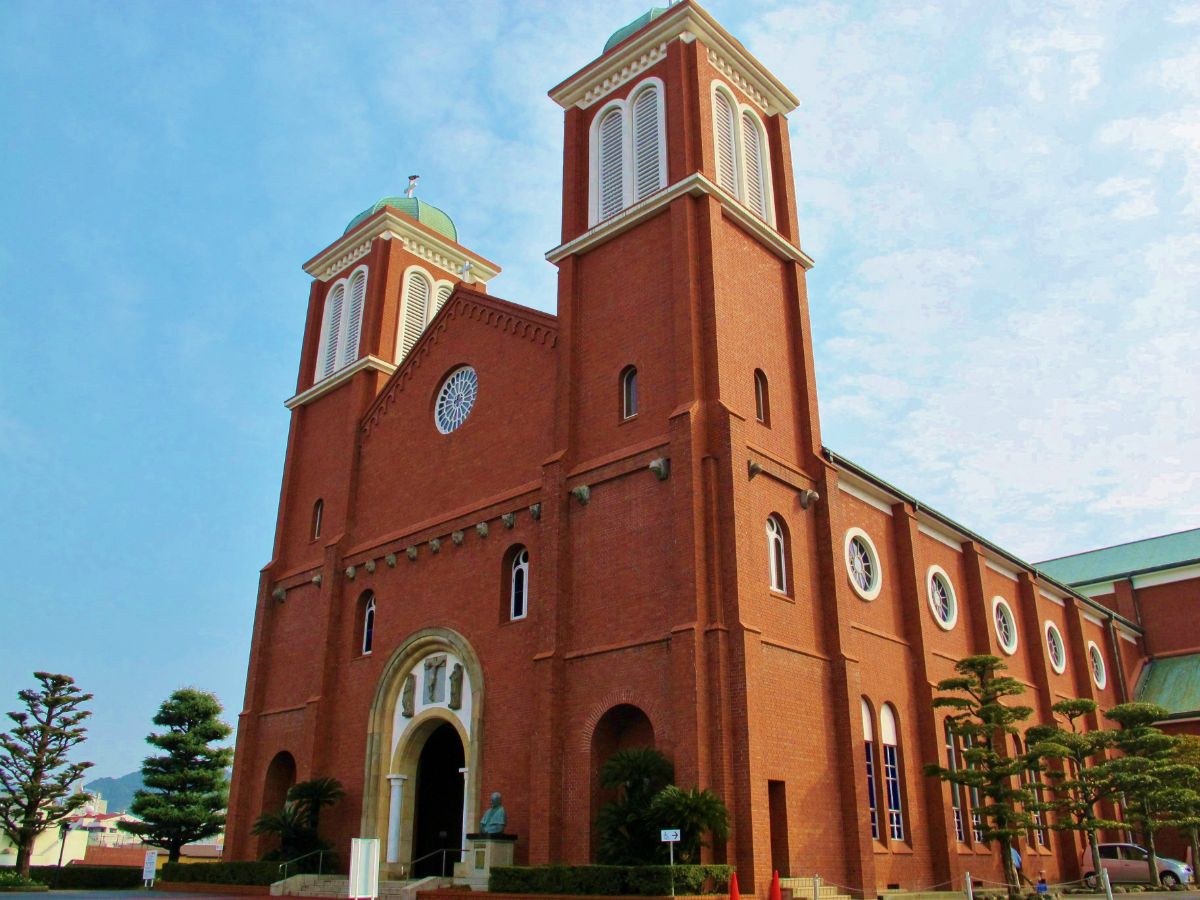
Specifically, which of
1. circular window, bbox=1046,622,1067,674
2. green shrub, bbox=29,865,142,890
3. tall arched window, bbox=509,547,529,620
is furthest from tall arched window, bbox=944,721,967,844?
green shrub, bbox=29,865,142,890

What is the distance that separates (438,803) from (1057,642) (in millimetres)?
21540

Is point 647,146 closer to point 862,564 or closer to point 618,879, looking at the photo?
point 862,564

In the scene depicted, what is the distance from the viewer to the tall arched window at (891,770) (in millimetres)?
22266

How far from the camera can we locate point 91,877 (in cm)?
3516

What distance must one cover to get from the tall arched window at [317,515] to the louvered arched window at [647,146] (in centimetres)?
1354

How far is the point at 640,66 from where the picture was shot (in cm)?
2577

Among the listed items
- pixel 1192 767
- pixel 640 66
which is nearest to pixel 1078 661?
pixel 1192 767

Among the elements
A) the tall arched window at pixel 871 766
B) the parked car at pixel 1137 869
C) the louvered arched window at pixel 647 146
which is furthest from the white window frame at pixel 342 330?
the parked car at pixel 1137 869

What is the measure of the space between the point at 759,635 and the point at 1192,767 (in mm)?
13254

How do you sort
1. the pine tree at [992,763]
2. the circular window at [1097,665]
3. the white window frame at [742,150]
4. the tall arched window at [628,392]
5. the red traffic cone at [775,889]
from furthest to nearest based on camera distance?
the circular window at [1097,665]
the white window frame at [742,150]
the tall arched window at [628,392]
the pine tree at [992,763]
the red traffic cone at [775,889]

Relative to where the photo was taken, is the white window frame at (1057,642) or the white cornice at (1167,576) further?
the white cornice at (1167,576)

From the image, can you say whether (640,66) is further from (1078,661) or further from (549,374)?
(1078,661)

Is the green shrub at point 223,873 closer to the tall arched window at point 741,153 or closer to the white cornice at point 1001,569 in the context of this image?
the tall arched window at point 741,153

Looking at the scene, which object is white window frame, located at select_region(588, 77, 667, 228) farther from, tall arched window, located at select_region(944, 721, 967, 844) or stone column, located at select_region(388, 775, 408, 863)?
tall arched window, located at select_region(944, 721, 967, 844)
